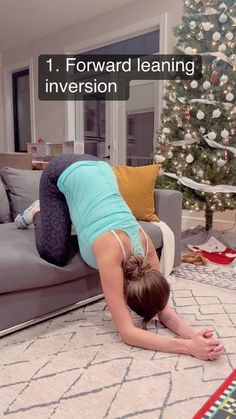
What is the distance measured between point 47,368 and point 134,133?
4454 millimetres

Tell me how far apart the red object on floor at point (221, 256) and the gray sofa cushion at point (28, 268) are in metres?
1.40

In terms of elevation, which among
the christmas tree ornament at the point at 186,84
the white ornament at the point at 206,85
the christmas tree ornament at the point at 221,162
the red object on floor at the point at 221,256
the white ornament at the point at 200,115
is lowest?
the red object on floor at the point at 221,256

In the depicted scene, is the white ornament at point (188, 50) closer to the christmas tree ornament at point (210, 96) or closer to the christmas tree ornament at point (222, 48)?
the christmas tree ornament at point (222, 48)

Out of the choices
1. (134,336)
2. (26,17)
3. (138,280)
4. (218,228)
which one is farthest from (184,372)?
(26,17)

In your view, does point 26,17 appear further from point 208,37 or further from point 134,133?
point 208,37

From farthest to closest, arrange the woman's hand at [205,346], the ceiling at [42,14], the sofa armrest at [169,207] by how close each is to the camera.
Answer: the ceiling at [42,14], the sofa armrest at [169,207], the woman's hand at [205,346]

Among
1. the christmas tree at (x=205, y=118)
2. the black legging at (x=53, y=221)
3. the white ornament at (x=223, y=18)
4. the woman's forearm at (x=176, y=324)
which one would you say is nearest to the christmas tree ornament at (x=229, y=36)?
the christmas tree at (x=205, y=118)

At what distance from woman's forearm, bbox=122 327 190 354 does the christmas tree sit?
81.3 inches

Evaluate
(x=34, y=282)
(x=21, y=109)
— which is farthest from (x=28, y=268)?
(x=21, y=109)

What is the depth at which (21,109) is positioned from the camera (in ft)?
22.7

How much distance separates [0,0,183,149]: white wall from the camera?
4367 mm

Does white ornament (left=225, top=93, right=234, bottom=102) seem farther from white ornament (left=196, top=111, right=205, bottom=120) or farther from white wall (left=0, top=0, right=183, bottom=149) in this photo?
white wall (left=0, top=0, right=183, bottom=149)

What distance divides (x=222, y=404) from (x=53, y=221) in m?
1.06

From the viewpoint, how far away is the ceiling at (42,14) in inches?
185
